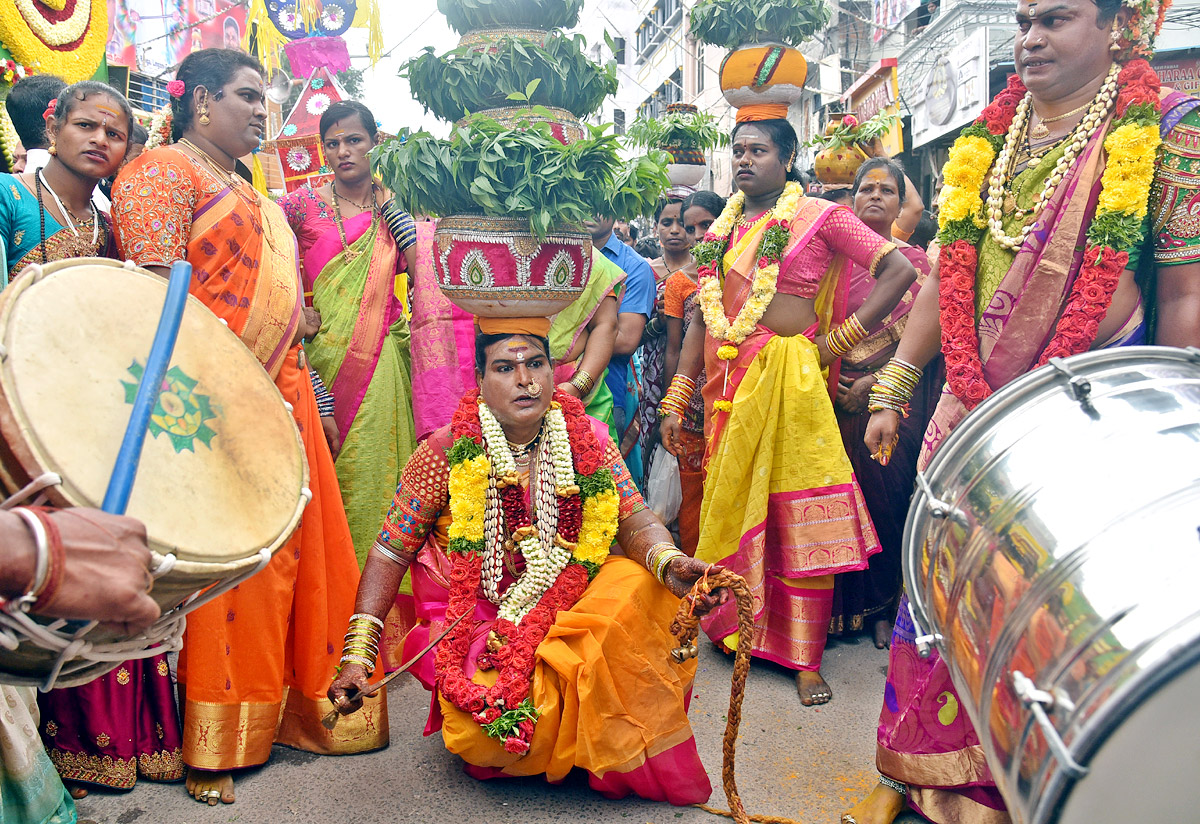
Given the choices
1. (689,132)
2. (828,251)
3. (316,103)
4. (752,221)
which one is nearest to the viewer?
(828,251)

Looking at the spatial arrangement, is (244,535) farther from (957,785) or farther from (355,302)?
(355,302)

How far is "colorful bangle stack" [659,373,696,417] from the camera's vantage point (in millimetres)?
4133

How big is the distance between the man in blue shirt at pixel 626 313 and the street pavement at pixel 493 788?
193cm

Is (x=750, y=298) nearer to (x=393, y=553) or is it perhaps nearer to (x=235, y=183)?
(x=393, y=553)

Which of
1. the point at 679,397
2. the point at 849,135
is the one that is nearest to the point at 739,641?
the point at 679,397

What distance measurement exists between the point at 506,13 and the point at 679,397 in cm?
194

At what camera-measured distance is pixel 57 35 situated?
5.65 meters

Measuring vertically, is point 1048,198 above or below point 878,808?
above

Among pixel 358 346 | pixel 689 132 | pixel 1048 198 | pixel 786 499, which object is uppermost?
pixel 689 132

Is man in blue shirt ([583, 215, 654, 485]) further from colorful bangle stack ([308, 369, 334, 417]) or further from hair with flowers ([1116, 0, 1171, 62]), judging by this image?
hair with flowers ([1116, 0, 1171, 62])

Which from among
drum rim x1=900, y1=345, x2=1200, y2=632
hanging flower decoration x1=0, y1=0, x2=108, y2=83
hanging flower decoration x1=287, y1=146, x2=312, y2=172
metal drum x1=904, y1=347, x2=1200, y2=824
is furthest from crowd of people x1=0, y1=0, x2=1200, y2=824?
hanging flower decoration x1=287, y1=146, x2=312, y2=172

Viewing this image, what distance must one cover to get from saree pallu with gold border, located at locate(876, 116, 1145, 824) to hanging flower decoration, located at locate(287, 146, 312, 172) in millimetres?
5147

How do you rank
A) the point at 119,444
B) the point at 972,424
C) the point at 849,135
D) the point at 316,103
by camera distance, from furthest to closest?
the point at 316,103 → the point at 849,135 → the point at 972,424 → the point at 119,444

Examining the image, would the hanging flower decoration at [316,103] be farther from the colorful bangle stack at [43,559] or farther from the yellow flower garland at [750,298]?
the colorful bangle stack at [43,559]
